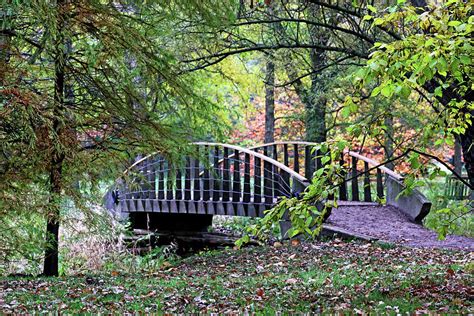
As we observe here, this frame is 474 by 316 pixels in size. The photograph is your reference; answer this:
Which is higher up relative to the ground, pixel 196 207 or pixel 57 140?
pixel 57 140

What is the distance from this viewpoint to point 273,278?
7652 mm

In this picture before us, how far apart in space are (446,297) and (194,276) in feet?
13.0

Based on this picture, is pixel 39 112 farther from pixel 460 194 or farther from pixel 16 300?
pixel 460 194

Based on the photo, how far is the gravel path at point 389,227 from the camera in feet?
33.8

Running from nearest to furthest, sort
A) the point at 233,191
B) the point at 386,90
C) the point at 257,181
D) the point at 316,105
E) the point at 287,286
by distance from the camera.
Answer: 1. the point at 386,90
2. the point at 287,286
3. the point at 233,191
4. the point at 257,181
5. the point at 316,105

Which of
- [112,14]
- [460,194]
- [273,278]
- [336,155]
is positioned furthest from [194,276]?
[460,194]

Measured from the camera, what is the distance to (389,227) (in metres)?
11.4

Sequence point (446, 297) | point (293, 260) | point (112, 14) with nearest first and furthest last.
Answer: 1. point (446, 297)
2. point (112, 14)
3. point (293, 260)

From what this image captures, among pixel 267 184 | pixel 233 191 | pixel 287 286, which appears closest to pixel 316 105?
pixel 267 184

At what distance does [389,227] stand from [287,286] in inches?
202

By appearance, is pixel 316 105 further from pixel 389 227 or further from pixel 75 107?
pixel 75 107

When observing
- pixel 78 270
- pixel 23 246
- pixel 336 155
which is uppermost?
pixel 336 155

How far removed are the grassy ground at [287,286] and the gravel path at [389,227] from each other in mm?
951

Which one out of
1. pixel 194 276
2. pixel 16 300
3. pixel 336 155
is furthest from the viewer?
pixel 194 276
